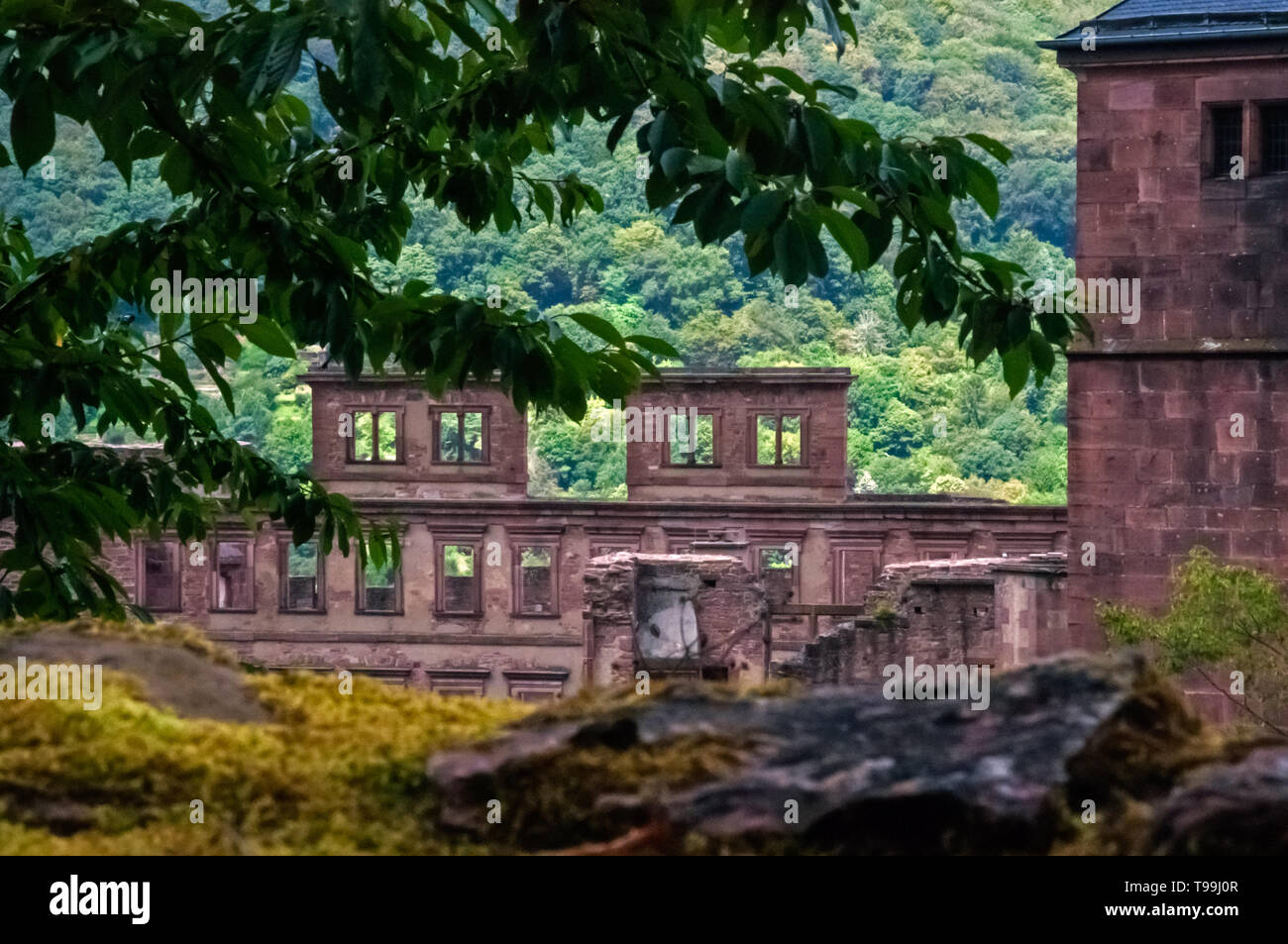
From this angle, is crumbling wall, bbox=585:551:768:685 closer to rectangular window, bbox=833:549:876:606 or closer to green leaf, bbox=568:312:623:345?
rectangular window, bbox=833:549:876:606

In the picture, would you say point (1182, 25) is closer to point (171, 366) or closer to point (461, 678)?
point (171, 366)

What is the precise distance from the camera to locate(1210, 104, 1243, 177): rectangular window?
815 inches

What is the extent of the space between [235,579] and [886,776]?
144 ft

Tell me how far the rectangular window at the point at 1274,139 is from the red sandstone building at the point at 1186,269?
2 centimetres

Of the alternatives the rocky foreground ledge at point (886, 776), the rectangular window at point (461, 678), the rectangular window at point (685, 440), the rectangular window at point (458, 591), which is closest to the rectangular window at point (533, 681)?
the rectangular window at point (461, 678)

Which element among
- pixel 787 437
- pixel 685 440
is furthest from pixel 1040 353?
pixel 787 437

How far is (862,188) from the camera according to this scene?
16.9 ft

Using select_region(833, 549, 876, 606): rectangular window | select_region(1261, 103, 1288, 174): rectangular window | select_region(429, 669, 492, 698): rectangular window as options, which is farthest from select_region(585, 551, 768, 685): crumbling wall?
select_region(429, 669, 492, 698): rectangular window

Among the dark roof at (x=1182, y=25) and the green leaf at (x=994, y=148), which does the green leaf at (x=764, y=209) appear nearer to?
the green leaf at (x=994, y=148)

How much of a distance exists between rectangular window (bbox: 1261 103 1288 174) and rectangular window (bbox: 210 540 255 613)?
1151 inches

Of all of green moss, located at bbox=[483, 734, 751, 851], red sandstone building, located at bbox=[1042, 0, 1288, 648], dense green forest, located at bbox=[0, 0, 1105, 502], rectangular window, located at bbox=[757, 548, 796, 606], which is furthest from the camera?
dense green forest, located at bbox=[0, 0, 1105, 502]

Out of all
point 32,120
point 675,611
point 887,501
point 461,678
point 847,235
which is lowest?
point 461,678

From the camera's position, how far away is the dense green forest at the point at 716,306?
80.8 m

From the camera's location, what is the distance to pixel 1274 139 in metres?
20.8
